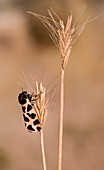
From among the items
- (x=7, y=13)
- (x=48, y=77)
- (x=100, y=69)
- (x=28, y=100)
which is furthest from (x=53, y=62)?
(x=28, y=100)

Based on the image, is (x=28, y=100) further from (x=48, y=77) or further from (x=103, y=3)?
(x=103, y=3)

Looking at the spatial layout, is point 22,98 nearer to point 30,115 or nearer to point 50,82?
point 30,115

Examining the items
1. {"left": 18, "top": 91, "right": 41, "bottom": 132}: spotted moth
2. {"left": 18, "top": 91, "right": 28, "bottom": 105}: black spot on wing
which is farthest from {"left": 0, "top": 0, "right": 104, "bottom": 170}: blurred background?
{"left": 18, "top": 91, "right": 41, "bottom": 132}: spotted moth

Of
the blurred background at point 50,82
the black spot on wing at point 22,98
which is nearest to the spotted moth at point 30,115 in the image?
the black spot on wing at point 22,98

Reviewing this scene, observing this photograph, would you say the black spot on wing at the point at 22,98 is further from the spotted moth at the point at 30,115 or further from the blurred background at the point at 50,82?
the blurred background at the point at 50,82

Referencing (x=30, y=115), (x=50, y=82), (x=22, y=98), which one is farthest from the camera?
(x=50, y=82)

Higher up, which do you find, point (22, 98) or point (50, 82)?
point (22, 98)

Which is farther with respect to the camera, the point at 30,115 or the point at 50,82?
the point at 50,82

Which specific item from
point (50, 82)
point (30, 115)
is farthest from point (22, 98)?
point (50, 82)

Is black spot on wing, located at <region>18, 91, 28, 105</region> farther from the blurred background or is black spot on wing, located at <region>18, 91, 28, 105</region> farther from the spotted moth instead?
the blurred background

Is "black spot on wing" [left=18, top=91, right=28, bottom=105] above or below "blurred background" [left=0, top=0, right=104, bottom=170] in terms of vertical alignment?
above
